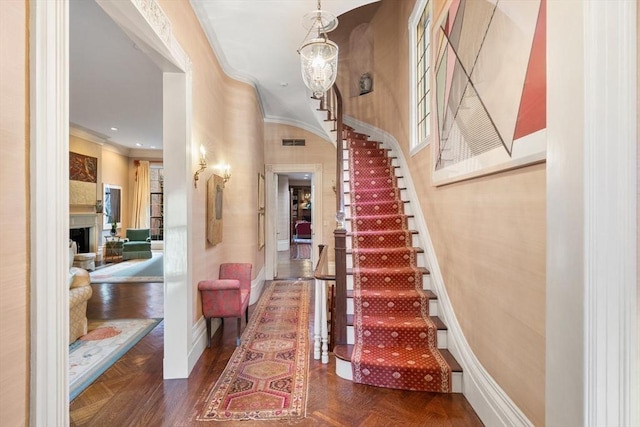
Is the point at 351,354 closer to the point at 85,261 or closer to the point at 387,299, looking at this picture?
the point at 387,299

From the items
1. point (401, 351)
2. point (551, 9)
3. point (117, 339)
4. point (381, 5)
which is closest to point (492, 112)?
point (551, 9)

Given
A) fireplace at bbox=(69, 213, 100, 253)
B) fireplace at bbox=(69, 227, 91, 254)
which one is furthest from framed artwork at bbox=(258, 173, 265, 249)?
fireplace at bbox=(69, 227, 91, 254)

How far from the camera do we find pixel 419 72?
13.0ft

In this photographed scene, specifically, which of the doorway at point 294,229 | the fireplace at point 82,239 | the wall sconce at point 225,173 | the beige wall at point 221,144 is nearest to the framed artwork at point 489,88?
the beige wall at point 221,144

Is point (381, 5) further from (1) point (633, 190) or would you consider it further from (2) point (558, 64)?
(1) point (633, 190)

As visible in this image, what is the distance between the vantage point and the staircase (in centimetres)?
238

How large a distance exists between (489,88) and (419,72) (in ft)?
7.74

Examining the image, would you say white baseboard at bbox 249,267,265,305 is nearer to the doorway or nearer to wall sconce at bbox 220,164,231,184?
the doorway

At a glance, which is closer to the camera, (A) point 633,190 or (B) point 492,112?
(A) point 633,190

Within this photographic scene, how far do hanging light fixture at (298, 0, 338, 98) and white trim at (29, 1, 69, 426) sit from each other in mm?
1632

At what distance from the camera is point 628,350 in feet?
2.90

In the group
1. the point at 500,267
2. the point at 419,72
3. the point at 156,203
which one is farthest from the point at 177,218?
the point at 156,203

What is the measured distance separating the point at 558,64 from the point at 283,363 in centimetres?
296

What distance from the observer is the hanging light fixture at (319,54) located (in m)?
2.38
